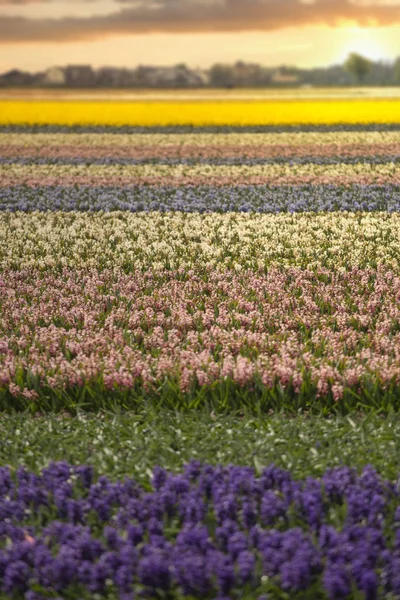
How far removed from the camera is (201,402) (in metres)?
6.93

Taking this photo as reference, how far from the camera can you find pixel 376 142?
3005cm

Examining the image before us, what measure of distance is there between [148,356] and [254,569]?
3.33m

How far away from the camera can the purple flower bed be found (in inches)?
165

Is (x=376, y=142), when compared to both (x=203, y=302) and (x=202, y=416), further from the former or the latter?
(x=202, y=416)

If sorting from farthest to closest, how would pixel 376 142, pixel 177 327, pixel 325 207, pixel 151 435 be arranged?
pixel 376 142
pixel 325 207
pixel 177 327
pixel 151 435

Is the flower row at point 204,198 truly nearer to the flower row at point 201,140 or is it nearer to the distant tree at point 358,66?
the flower row at point 201,140

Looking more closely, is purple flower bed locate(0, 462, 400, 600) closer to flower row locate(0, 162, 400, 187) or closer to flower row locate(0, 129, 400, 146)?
flower row locate(0, 162, 400, 187)

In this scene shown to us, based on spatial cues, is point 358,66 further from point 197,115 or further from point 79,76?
point 197,115

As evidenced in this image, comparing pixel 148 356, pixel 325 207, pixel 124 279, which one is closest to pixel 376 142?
pixel 325 207

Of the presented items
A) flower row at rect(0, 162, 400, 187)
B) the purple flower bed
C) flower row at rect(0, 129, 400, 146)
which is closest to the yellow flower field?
flower row at rect(0, 129, 400, 146)

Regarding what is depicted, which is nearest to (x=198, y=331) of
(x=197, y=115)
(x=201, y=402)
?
(x=201, y=402)

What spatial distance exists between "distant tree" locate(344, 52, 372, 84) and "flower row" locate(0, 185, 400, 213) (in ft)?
546

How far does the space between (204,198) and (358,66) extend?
169m

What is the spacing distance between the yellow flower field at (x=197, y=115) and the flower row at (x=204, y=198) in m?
21.0
